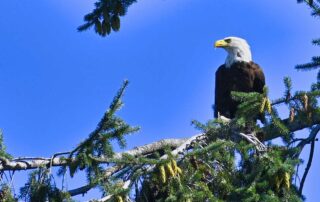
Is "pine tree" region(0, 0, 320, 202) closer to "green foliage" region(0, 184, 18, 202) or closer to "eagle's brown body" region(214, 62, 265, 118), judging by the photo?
"green foliage" region(0, 184, 18, 202)

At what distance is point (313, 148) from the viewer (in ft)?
18.2

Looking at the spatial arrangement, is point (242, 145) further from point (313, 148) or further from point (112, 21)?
point (112, 21)

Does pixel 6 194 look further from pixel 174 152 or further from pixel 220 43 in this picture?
pixel 220 43

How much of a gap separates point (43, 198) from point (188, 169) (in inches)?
34.3

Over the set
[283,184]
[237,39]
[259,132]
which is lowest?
[283,184]

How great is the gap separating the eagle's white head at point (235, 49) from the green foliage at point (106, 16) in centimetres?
363

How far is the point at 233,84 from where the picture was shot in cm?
877

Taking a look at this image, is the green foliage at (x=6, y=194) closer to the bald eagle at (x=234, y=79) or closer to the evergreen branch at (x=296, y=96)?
the evergreen branch at (x=296, y=96)

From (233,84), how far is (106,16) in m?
3.21

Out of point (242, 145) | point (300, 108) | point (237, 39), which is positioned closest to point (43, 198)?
point (242, 145)

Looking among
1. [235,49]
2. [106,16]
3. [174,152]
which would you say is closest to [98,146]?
Answer: [174,152]

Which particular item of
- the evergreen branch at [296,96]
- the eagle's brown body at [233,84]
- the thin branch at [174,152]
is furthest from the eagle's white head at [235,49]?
the evergreen branch at [296,96]

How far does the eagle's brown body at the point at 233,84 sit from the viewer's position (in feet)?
28.6

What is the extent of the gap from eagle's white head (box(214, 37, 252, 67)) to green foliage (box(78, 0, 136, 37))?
3627mm
